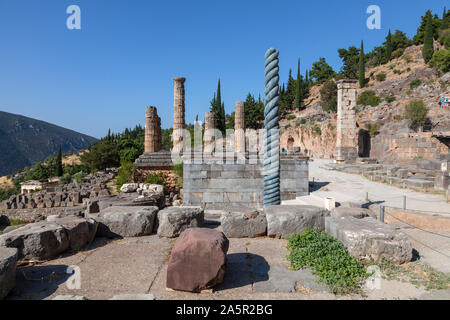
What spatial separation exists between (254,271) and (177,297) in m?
1.02

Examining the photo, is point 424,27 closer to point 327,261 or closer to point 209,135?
point 209,135

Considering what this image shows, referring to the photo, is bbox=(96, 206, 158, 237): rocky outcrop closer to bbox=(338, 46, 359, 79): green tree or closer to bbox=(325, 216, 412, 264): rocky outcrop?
bbox=(325, 216, 412, 264): rocky outcrop

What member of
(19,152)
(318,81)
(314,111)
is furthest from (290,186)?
(19,152)

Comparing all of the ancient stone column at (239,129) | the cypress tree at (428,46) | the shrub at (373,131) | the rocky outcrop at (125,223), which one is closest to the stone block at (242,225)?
the rocky outcrop at (125,223)

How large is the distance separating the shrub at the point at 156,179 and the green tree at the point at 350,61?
172 ft

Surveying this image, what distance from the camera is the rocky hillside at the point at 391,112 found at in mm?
23980

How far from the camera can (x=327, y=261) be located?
127 inches

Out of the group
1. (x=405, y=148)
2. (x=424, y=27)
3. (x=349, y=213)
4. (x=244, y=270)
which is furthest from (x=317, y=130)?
(x=424, y=27)

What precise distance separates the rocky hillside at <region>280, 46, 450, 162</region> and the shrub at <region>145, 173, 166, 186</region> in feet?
56.0

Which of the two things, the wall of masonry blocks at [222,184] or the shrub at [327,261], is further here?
the wall of masonry blocks at [222,184]

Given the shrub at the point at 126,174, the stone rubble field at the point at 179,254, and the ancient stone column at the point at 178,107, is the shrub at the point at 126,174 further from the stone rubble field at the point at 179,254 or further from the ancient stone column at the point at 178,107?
the stone rubble field at the point at 179,254

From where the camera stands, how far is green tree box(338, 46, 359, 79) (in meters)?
54.6

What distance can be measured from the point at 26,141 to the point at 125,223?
192537mm

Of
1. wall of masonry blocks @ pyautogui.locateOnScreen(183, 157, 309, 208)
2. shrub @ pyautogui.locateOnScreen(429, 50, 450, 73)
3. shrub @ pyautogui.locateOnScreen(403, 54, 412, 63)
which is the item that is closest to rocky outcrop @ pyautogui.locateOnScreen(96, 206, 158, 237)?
wall of masonry blocks @ pyautogui.locateOnScreen(183, 157, 309, 208)
